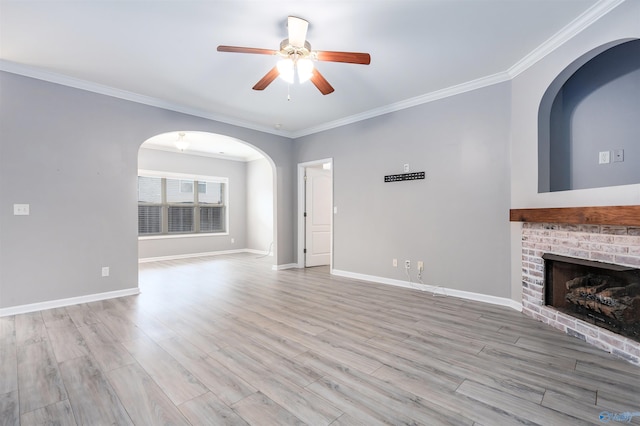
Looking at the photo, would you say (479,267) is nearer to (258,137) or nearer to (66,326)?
(258,137)

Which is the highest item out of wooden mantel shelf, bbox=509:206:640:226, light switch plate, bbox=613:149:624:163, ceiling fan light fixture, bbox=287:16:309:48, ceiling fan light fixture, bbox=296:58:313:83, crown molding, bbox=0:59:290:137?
crown molding, bbox=0:59:290:137

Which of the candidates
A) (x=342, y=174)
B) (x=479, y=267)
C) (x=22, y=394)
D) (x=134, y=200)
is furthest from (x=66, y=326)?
(x=479, y=267)

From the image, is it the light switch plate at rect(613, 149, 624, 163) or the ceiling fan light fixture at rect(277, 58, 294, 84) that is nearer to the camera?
the ceiling fan light fixture at rect(277, 58, 294, 84)

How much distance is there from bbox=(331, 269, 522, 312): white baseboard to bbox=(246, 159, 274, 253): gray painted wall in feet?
11.4

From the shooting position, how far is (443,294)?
13.2ft

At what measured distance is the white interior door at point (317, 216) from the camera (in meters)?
6.19

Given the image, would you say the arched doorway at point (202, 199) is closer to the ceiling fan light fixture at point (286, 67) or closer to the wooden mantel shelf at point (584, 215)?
the ceiling fan light fixture at point (286, 67)

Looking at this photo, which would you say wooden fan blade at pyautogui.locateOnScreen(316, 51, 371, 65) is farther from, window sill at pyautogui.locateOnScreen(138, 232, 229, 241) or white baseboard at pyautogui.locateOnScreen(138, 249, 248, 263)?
white baseboard at pyautogui.locateOnScreen(138, 249, 248, 263)

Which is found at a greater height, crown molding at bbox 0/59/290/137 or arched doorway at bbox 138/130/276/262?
crown molding at bbox 0/59/290/137

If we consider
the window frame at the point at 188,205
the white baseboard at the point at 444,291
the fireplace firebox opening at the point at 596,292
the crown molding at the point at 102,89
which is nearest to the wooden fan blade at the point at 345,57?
the fireplace firebox opening at the point at 596,292

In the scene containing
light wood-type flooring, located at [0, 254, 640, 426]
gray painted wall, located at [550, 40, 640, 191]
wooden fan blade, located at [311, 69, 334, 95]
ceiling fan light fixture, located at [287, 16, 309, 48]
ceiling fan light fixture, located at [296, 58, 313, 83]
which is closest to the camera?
light wood-type flooring, located at [0, 254, 640, 426]

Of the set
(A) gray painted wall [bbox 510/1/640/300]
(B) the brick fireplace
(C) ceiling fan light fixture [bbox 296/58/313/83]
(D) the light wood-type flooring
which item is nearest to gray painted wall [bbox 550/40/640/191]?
(A) gray painted wall [bbox 510/1/640/300]

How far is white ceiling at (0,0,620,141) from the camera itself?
2381mm

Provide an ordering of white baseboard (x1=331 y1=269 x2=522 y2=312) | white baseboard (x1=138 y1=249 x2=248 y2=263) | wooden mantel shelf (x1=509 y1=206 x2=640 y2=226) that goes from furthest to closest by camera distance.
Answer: white baseboard (x1=138 y1=249 x2=248 y2=263) → white baseboard (x1=331 y1=269 x2=522 y2=312) → wooden mantel shelf (x1=509 y1=206 x2=640 y2=226)
